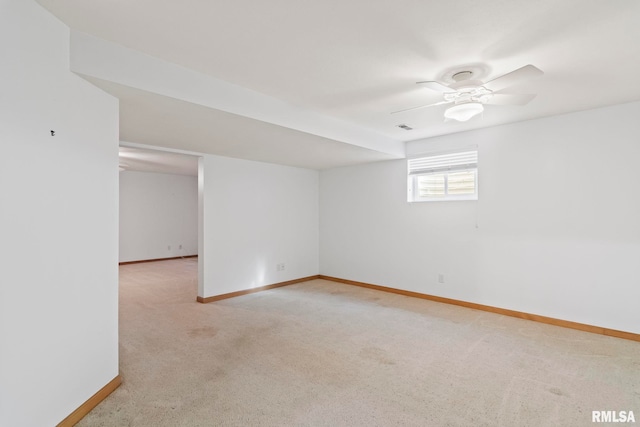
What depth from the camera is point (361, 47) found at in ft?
6.84

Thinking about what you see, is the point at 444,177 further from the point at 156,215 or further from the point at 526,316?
the point at 156,215

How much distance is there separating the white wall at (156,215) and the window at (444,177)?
660 cm

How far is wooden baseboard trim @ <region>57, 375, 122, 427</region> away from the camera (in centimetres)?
187

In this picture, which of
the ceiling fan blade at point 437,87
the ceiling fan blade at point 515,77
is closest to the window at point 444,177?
the ceiling fan blade at point 437,87

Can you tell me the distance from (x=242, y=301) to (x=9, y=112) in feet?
11.7

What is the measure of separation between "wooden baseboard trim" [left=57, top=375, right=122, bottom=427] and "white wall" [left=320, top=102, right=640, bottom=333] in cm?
389

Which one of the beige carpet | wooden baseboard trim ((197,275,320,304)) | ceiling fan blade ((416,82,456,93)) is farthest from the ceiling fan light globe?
wooden baseboard trim ((197,275,320,304))

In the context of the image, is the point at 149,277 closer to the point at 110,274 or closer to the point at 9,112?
the point at 110,274

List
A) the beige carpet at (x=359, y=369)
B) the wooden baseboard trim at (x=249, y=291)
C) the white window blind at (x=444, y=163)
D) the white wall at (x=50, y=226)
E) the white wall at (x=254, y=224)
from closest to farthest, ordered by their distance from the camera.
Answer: the white wall at (x=50, y=226) → the beige carpet at (x=359, y=369) → the white window blind at (x=444, y=163) → the wooden baseboard trim at (x=249, y=291) → the white wall at (x=254, y=224)

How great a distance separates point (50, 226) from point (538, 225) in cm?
451

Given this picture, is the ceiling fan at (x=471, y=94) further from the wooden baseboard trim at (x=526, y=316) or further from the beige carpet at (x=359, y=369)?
the wooden baseboard trim at (x=526, y=316)

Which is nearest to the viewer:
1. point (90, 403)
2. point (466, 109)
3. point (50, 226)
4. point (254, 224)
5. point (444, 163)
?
point (50, 226)

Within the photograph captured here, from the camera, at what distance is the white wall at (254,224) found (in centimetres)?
464

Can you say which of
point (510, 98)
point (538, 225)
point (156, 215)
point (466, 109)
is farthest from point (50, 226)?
point (156, 215)
